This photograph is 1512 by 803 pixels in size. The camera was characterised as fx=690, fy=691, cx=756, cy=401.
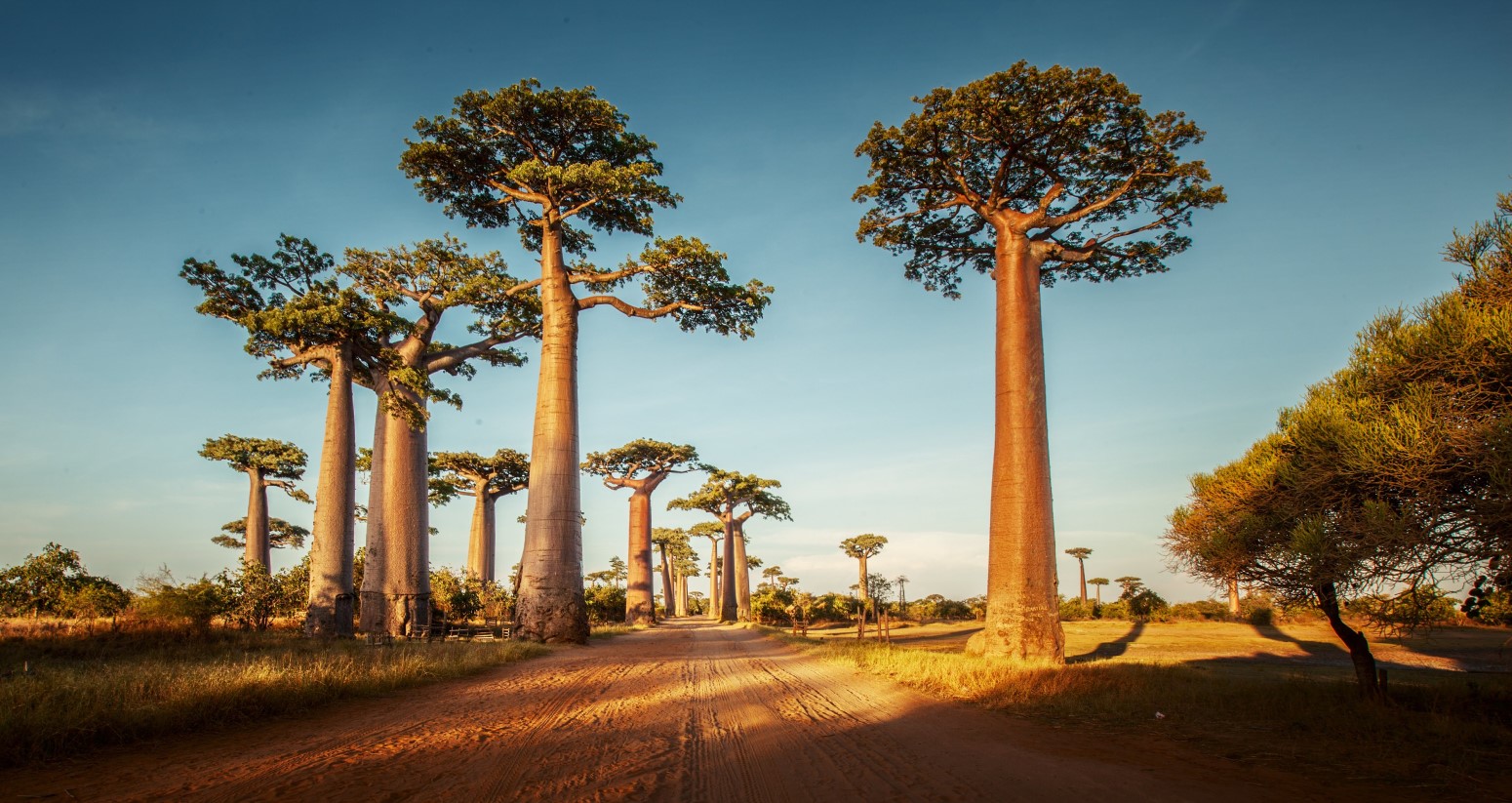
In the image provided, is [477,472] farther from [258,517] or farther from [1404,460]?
[1404,460]

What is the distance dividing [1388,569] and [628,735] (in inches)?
283

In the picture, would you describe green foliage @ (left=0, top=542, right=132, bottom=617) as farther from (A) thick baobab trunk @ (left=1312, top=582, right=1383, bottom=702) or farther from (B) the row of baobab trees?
(A) thick baobab trunk @ (left=1312, top=582, right=1383, bottom=702)

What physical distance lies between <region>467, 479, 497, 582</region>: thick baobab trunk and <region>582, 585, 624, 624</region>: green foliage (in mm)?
5324

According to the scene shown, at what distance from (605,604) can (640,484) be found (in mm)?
6748

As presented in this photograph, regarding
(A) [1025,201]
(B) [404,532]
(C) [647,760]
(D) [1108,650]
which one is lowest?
(D) [1108,650]

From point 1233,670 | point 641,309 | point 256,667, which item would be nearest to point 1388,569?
point 1233,670

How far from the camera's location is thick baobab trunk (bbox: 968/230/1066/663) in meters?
11.7

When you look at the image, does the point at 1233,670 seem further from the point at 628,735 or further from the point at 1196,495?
the point at 628,735

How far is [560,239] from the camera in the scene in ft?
68.6

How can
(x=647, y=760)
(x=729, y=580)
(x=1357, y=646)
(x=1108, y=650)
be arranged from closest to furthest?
(x=647, y=760), (x=1357, y=646), (x=1108, y=650), (x=729, y=580)

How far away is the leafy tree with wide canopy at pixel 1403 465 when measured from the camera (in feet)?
20.1

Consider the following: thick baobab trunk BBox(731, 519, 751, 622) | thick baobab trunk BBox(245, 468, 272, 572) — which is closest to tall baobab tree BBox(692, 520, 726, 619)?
thick baobab trunk BBox(731, 519, 751, 622)

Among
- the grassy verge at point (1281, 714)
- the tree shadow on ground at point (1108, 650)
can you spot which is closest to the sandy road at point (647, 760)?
the grassy verge at point (1281, 714)

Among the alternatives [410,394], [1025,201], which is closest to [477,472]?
[410,394]
